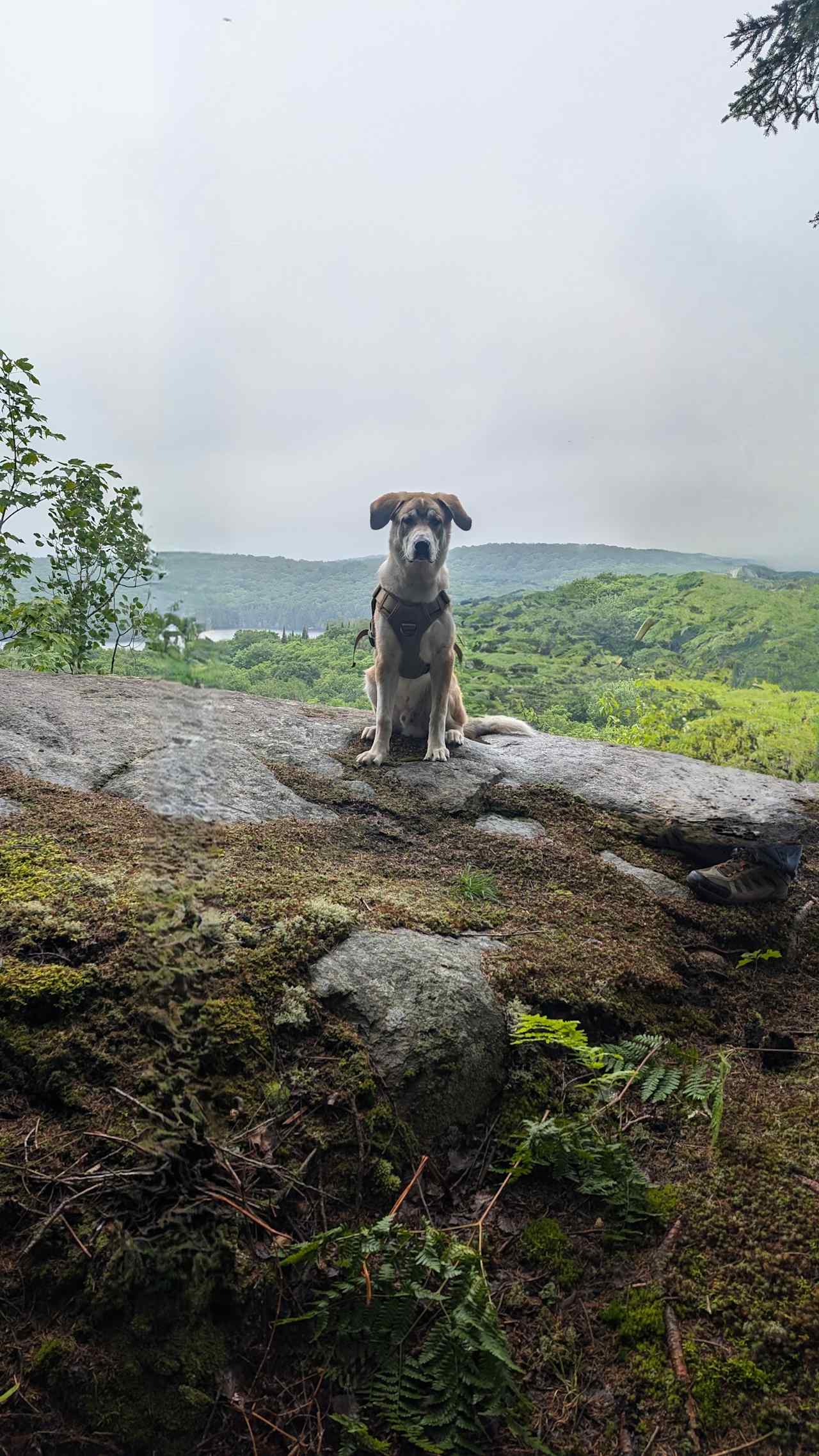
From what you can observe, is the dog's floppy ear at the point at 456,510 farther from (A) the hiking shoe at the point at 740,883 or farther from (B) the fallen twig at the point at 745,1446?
(B) the fallen twig at the point at 745,1446

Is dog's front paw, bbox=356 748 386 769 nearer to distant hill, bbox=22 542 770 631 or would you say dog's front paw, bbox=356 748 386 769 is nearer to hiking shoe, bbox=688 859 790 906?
distant hill, bbox=22 542 770 631

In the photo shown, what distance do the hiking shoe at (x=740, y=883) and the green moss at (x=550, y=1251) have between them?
8.11 feet

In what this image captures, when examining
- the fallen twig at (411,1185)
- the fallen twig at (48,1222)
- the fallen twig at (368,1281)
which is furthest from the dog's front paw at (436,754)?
the fallen twig at (48,1222)

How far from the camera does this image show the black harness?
5922 mm

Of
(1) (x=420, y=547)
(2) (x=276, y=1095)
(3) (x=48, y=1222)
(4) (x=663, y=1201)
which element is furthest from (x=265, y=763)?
(4) (x=663, y=1201)

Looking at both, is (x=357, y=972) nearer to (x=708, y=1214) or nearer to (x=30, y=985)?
(x=30, y=985)

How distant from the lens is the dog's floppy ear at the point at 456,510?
5.77m

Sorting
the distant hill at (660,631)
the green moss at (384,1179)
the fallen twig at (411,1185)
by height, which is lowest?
the fallen twig at (411,1185)

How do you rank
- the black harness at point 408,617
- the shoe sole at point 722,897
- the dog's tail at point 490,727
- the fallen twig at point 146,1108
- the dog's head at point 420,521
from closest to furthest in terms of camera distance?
1. the fallen twig at point 146,1108
2. the shoe sole at point 722,897
3. the dog's head at point 420,521
4. the black harness at point 408,617
5. the dog's tail at point 490,727

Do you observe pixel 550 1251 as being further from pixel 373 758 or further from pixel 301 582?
pixel 373 758

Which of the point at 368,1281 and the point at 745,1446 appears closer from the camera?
the point at 745,1446

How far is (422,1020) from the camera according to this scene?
2473mm

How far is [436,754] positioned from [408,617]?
1233 millimetres

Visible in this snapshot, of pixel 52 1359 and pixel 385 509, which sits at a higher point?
pixel 385 509
